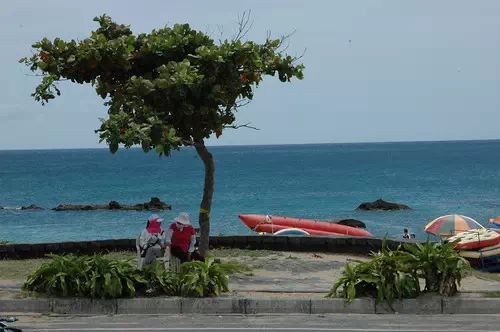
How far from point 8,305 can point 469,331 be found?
23.2ft

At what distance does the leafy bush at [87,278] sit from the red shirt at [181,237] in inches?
49.0

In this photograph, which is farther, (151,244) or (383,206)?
(383,206)

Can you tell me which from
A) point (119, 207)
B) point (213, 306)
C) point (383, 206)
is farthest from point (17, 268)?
point (119, 207)

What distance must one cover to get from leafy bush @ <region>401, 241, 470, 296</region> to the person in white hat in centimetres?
390

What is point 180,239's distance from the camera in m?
15.2

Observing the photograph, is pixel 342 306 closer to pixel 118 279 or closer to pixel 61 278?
pixel 118 279

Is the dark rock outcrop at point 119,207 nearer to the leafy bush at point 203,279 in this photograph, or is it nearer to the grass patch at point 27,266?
the grass patch at point 27,266

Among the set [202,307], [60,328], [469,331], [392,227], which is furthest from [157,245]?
[392,227]

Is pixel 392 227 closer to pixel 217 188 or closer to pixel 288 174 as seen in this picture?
pixel 217 188

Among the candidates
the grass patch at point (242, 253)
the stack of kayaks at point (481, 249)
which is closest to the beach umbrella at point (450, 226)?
the stack of kayaks at point (481, 249)

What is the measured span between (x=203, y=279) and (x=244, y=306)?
815 mm

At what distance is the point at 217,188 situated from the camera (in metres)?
100

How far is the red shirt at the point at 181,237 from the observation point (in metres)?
15.2

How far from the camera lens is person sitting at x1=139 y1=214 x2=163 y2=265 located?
48.4 ft
